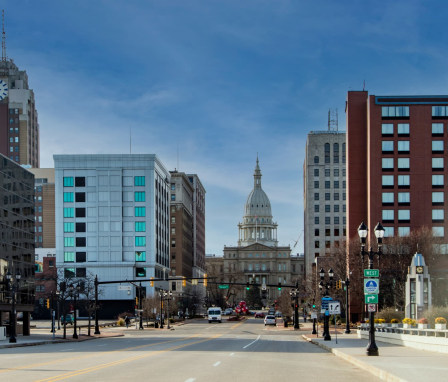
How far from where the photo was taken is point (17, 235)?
228 ft

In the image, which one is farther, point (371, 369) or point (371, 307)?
point (371, 307)

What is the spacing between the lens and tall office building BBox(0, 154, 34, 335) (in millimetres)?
65206

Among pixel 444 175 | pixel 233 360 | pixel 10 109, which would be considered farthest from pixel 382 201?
pixel 10 109

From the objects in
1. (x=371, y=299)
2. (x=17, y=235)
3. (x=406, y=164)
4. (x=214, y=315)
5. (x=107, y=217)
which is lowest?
(x=214, y=315)

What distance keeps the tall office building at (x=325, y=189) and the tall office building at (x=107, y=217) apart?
162ft

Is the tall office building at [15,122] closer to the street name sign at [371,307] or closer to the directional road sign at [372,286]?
the directional road sign at [372,286]

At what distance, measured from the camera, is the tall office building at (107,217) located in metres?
126

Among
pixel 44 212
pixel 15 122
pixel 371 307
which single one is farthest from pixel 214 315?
pixel 15 122

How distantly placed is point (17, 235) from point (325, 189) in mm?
105540

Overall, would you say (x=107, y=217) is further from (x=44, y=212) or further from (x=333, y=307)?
Answer: (x=333, y=307)

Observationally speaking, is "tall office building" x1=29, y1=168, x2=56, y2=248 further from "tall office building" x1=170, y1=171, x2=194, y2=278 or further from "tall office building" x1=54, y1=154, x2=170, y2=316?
"tall office building" x1=54, y1=154, x2=170, y2=316

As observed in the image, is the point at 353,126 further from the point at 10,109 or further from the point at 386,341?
the point at 10,109

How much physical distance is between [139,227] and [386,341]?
272 ft

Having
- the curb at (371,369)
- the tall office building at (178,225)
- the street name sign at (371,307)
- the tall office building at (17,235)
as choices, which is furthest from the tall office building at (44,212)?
the street name sign at (371,307)
